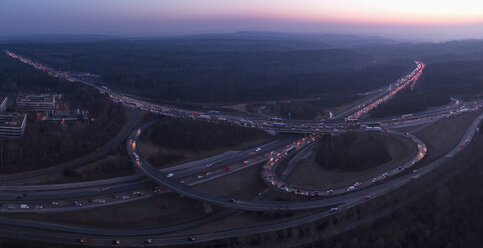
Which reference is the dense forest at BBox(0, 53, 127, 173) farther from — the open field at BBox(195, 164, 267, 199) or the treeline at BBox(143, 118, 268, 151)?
the open field at BBox(195, 164, 267, 199)

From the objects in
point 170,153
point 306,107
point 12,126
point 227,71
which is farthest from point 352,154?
point 227,71

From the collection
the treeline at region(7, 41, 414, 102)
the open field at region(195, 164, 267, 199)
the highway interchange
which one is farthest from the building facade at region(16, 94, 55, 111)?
the open field at region(195, 164, 267, 199)

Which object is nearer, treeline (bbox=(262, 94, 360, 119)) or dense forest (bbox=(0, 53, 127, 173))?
dense forest (bbox=(0, 53, 127, 173))

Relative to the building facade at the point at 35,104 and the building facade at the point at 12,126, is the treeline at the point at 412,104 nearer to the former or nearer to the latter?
the building facade at the point at 12,126

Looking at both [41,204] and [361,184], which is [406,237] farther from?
[41,204]

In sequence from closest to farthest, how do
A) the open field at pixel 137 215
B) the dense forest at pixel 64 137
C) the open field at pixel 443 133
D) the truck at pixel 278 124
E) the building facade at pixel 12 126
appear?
the open field at pixel 137 215 < the dense forest at pixel 64 137 < the open field at pixel 443 133 < the building facade at pixel 12 126 < the truck at pixel 278 124

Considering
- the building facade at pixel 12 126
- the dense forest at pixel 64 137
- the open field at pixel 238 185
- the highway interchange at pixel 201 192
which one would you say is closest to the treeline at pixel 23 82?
the dense forest at pixel 64 137
